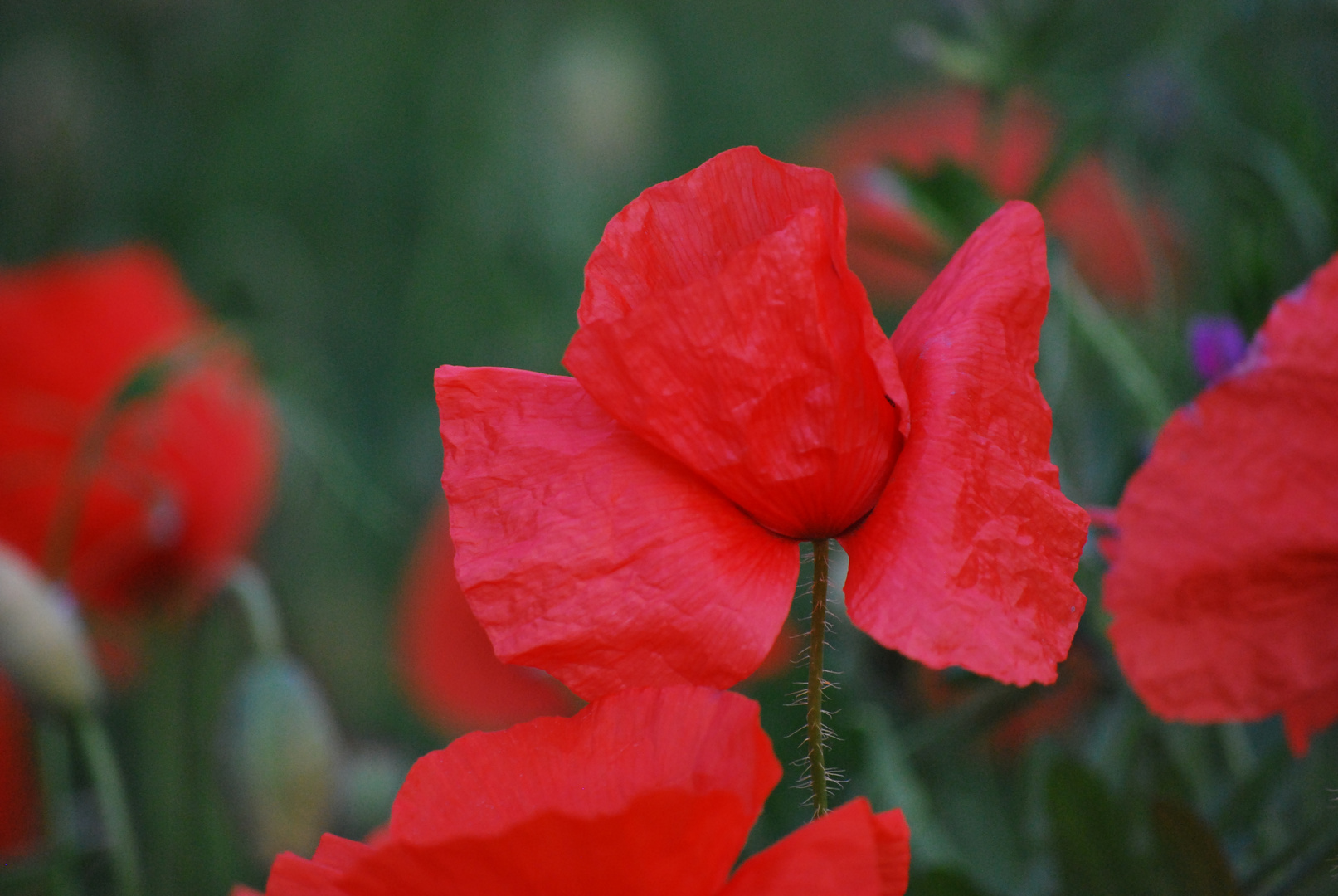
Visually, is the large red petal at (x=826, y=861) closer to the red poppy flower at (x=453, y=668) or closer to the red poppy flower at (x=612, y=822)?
the red poppy flower at (x=612, y=822)

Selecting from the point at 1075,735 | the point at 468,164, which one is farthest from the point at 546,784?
the point at 468,164

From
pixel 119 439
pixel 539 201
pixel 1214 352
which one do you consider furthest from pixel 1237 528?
pixel 539 201

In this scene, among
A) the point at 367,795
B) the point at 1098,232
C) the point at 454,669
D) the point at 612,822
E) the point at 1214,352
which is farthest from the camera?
the point at 1098,232

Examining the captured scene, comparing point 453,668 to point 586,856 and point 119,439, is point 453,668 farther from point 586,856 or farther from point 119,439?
point 586,856

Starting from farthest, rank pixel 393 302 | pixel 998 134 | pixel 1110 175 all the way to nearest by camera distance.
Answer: pixel 393 302
pixel 1110 175
pixel 998 134

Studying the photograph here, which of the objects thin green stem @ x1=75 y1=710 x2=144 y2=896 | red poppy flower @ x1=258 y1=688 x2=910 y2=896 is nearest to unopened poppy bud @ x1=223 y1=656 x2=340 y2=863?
thin green stem @ x1=75 y1=710 x2=144 y2=896

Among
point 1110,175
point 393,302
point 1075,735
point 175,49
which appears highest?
point 175,49

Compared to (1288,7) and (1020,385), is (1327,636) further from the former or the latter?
(1288,7)
